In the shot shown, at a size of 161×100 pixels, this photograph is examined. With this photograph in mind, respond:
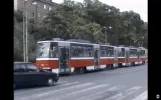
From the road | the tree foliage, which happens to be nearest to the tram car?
the road

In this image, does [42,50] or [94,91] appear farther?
[42,50]

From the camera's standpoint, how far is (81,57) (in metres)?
13.3

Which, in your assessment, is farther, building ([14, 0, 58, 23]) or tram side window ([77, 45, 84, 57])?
tram side window ([77, 45, 84, 57])

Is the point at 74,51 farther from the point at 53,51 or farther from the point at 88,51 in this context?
the point at 53,51

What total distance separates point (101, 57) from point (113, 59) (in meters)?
1.32

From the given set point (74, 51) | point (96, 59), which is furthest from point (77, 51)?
point (96, 59)

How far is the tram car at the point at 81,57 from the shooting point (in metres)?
10.0

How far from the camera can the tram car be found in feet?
32.9

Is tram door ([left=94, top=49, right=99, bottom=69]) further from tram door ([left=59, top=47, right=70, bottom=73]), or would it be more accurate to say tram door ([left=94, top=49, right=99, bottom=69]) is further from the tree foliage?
the tree foliage

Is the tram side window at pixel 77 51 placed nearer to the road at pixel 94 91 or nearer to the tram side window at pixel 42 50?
the tram side window at pixel 42 50

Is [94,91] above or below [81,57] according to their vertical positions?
below

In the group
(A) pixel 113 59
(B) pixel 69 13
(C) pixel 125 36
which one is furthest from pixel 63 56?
(C) pixel 125 36
